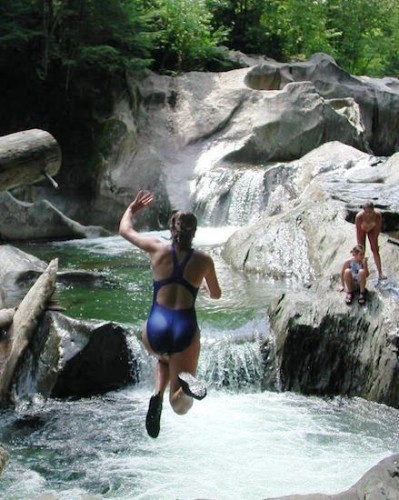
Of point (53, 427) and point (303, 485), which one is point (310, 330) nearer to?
point (303, 485)

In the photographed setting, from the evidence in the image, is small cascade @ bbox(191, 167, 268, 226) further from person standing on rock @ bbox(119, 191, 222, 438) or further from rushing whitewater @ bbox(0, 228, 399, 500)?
person standing on rock @ bbox(119, 191, 222, 438)

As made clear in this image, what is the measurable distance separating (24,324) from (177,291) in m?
4.71

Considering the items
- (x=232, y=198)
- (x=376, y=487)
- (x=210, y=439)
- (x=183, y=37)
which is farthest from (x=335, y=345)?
(x=183, y=37)

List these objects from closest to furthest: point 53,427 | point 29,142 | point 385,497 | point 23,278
Result: point 385,497 < point 29,142 < point 53,427 < point 23,278

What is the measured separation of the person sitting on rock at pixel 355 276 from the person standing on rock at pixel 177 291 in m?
4.55

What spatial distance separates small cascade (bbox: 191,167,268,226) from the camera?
17.5 metres

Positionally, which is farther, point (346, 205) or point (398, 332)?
point (346, 205)

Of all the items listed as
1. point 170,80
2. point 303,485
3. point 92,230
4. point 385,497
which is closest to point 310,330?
point 303,485

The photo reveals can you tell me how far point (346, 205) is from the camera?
44.0 ft

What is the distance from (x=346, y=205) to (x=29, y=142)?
878 centimetres

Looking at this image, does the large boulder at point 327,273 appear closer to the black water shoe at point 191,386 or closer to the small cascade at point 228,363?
the small cascade at point 228,363

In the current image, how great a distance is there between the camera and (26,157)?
5605 mm

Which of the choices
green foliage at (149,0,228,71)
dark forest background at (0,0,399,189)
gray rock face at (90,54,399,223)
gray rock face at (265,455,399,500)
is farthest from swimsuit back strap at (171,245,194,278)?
green foliage at (149,0,228,71)

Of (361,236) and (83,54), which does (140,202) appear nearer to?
(361,236)
